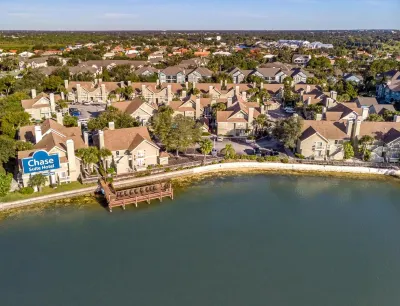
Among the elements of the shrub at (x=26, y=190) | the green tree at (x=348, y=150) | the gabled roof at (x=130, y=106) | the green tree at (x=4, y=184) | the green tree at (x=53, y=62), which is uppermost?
the green tree at (x=53, y=62)

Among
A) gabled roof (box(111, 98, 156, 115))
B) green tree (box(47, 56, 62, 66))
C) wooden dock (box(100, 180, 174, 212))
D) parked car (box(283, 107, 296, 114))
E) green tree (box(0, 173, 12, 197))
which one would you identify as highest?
green tree (box(47, 56, 62, 66))

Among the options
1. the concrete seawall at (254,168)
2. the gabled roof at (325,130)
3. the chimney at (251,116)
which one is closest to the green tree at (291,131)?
the gabled roof at (325,130)

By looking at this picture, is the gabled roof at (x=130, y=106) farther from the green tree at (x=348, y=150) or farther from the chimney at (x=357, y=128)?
the chimney at (x=357, y=128)

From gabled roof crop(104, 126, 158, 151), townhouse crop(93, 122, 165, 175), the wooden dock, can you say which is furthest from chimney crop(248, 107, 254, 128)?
the wooden dock

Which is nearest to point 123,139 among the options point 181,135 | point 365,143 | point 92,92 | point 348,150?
point 181,135

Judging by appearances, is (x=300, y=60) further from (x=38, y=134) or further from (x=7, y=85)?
(x=38, y=134)

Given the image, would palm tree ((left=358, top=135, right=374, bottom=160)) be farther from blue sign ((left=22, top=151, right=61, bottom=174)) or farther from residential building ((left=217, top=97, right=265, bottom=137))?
blue sign ((left=22, top=151, right=61, bottom=174))
